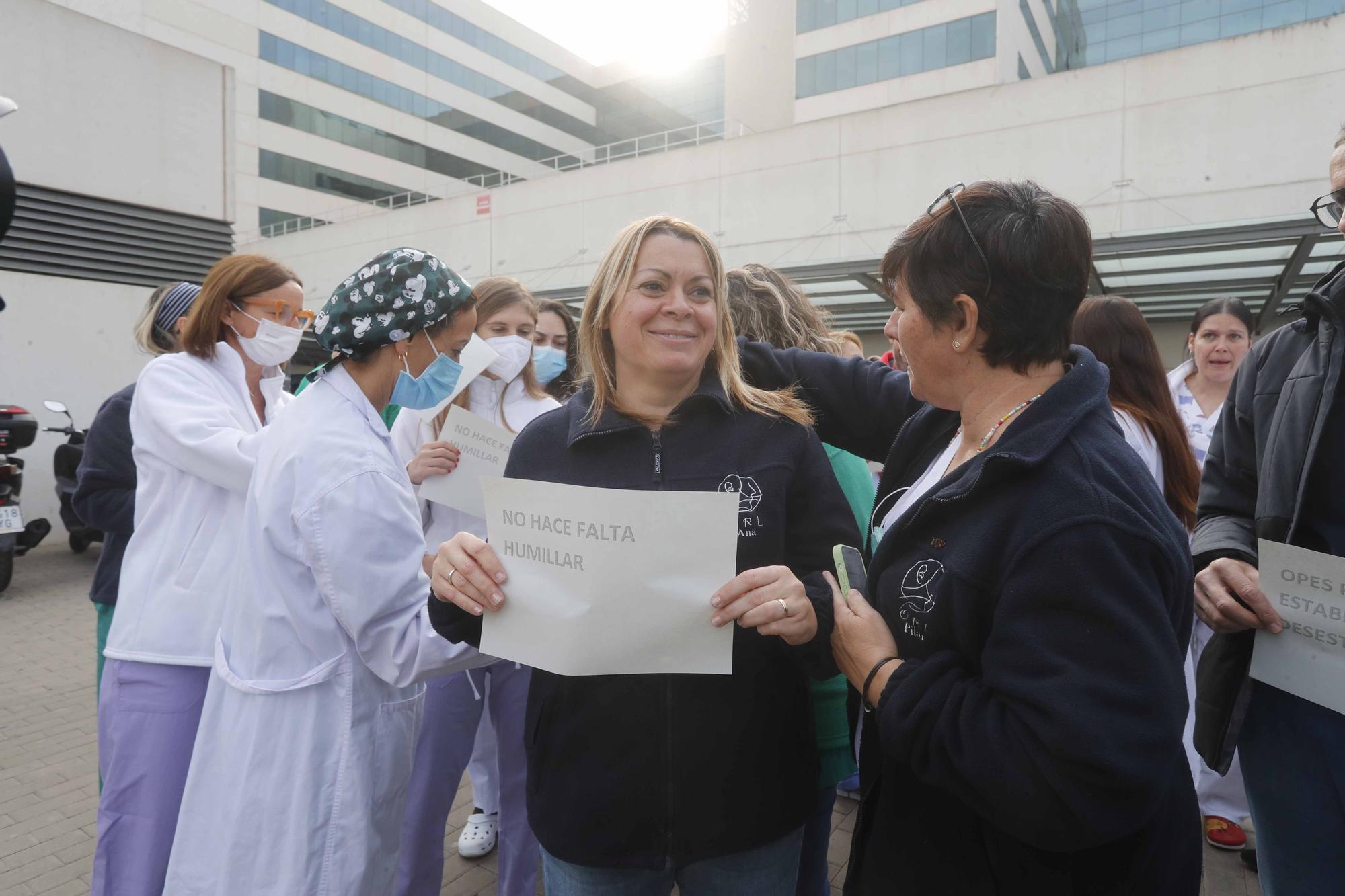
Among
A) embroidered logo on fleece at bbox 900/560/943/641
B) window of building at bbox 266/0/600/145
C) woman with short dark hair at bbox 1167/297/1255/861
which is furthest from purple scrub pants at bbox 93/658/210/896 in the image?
window of building at bbox 266/0/600/145

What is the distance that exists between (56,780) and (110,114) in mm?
8439

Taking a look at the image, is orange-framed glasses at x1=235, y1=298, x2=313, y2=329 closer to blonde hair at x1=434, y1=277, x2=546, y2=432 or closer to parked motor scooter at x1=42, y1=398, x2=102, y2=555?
blonde hair at x1=434, y1=277, x2=546, y2=432

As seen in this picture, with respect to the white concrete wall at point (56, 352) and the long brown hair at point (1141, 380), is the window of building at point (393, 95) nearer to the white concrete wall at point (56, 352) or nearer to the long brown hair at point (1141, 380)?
the white concrete wall at point (56, 352)

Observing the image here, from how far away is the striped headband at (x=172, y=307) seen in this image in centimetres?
347

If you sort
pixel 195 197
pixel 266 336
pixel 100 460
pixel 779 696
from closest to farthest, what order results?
1. pixel 779 696
2. pixel 266 336
3. pixel 100 460
4. pixel 195 197

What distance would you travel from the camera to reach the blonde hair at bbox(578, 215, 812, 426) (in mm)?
1979

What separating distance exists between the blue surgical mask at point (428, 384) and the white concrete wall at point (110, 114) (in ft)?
30.2

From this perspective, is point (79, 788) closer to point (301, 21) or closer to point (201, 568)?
point (201, 568)

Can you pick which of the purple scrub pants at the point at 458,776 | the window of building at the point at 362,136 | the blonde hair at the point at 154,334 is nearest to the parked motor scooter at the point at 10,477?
the blonde hair at the point at 154,334

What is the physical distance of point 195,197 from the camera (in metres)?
10.5

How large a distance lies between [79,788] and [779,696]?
4.25m

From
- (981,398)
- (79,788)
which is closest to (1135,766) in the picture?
(981,398)

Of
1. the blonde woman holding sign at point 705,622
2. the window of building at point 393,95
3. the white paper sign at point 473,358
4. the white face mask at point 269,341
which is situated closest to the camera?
the blonde woman holding sign at point 705,622

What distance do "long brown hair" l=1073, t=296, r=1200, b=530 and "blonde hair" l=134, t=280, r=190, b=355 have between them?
3.73m
